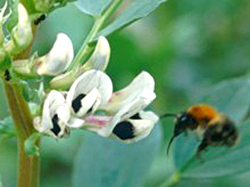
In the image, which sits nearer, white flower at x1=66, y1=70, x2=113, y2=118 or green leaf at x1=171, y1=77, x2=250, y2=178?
white flower at x1=66, y1=70, x2=113, y2=118

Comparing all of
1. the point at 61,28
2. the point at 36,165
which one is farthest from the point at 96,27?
the point at 61,28

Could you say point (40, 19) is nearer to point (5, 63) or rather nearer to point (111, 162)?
point (5, 63)

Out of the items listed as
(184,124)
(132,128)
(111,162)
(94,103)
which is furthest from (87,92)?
(184,124)

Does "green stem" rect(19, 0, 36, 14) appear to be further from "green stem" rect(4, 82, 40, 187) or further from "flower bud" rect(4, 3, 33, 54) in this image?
"green stem" rect(4, 82, 40, 187)

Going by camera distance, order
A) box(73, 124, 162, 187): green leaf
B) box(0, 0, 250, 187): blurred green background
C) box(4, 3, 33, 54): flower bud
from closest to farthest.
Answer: box(4, 3, 33, 54): flower bud, box(73, 124, 162, 187): green leaf, box(0, 0, 250, 187): blurred green background

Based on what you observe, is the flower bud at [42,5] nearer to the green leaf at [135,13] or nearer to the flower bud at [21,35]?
the flower bud at [21,35]

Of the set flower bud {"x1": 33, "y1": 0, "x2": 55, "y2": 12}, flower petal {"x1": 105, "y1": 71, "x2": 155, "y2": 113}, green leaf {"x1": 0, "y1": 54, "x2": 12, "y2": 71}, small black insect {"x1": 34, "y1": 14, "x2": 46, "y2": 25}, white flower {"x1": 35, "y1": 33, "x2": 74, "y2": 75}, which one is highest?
flower bud {"x1": 33, "y1": 0, "x2": 55, "y2": 12}

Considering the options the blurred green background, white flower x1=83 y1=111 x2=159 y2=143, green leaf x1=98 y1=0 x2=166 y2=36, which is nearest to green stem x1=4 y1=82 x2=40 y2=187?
white flower x1=83 y1=111 x2=159 y2=143

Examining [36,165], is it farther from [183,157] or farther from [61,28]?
[61,28]

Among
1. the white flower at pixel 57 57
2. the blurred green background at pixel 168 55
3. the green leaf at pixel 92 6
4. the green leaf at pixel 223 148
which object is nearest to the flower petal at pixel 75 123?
the white flower at pixel 57 57
